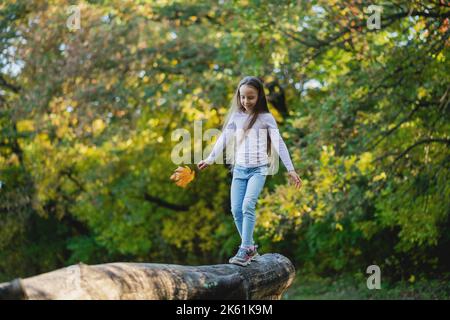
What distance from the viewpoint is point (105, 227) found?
2492cm

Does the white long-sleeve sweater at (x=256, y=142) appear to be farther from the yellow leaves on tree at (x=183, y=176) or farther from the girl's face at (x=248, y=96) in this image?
the yellow leaves on tree at (x=183, y=176)

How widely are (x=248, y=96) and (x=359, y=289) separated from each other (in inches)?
485

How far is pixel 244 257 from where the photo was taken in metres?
6.49

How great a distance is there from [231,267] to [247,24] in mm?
9407

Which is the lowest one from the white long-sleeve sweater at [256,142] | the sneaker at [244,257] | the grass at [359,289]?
the grass at [359,289]

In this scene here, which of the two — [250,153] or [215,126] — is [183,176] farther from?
[215,126]

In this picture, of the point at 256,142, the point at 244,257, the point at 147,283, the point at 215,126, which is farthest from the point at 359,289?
the point at 147,283

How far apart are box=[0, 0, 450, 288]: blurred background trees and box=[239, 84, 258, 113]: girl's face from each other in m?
5.45

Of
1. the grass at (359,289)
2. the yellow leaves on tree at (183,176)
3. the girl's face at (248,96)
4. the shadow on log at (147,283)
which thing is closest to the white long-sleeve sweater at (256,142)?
the girl's face at (248,96)

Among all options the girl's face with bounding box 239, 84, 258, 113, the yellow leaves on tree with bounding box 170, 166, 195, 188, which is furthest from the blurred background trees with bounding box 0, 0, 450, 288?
the yellow leaves on tree with bounding box 170, 166, 195, 188

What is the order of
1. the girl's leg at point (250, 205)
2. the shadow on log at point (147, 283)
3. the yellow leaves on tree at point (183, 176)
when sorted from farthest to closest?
the girl's leg at point (250, 205) → the yellow leaves on tree at point (183, 176) → the shadow on log at point (147, 283)

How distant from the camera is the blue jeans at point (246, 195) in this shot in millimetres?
6391
